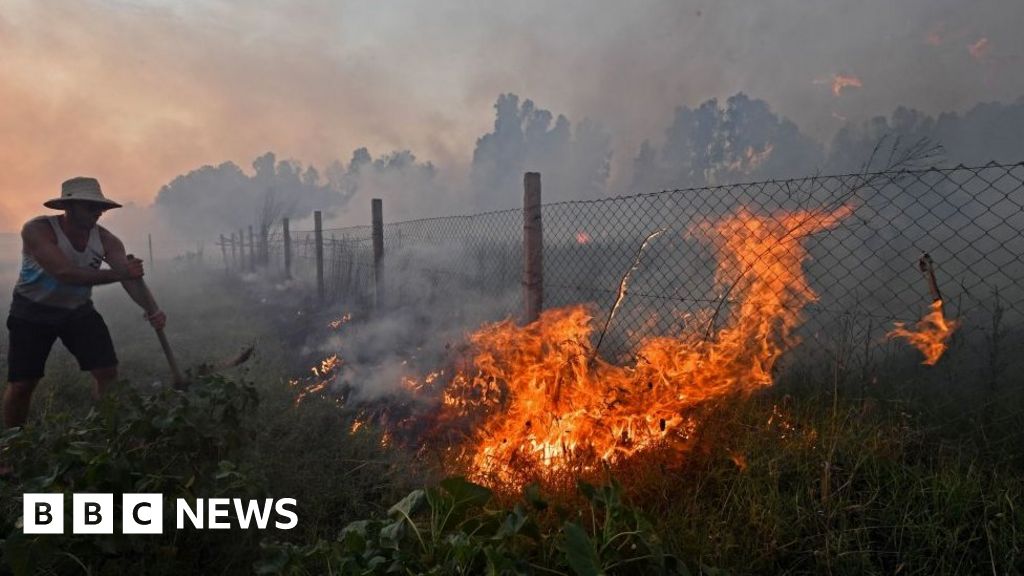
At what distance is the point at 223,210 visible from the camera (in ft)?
289

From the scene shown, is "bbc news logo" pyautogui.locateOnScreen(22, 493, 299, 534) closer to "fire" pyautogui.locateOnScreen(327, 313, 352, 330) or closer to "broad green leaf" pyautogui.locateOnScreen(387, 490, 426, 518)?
"broad green leaf" pyautogui.locateOnScreen(387, 490, 426, 518)

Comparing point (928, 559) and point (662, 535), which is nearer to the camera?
point (928, 559)

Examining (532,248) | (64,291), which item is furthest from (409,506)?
(64,291)

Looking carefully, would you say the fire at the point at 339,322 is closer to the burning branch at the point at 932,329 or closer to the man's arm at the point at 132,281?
the man's arm at the point at 132,281

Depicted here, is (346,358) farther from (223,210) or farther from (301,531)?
(223,210)

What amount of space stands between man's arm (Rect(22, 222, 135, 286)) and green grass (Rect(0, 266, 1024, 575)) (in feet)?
5.57

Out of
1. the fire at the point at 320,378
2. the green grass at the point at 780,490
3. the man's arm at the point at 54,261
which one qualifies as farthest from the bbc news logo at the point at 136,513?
the fire at the point at 320,378

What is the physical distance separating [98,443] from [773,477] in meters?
3.51

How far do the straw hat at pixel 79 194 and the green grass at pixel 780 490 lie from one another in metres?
2.27

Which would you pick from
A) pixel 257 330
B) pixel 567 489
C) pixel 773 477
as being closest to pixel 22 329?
pixel 567 489

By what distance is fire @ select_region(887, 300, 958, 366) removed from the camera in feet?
10.1

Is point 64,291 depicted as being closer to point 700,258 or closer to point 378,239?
point 378,239

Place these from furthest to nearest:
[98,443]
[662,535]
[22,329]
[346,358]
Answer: [346,358] < [22,329] < [98,443] < [662,535]

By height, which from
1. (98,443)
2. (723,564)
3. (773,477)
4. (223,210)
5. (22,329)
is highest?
(223,210)
